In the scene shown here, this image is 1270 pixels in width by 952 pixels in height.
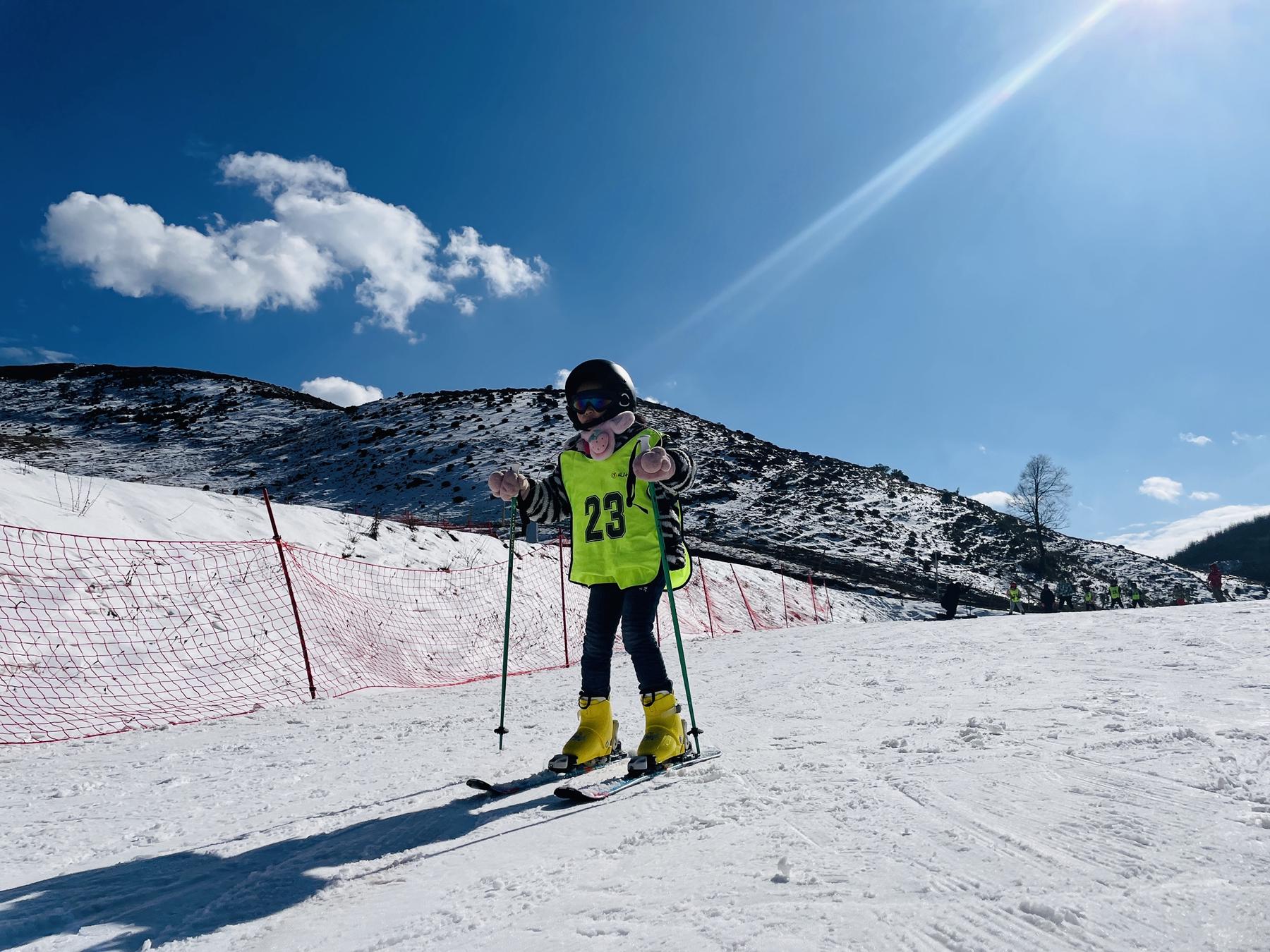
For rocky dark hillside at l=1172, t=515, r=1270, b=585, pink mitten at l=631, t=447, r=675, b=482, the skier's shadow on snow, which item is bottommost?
the skier's shadow on snow

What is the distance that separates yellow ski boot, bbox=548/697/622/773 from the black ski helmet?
4.64 feet

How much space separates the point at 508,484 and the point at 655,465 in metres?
0.87

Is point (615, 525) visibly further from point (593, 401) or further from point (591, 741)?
point (591, 741)

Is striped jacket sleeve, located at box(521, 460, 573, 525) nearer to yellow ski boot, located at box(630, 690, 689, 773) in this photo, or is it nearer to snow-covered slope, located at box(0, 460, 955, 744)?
yellow ski boot, located at box(630, 690, 689, 773)

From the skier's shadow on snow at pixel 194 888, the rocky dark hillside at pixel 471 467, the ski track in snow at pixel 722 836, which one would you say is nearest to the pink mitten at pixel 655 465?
the ski track in snow at pixel 722 836

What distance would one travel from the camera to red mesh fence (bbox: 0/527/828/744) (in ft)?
16.8

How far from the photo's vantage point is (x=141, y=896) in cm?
184

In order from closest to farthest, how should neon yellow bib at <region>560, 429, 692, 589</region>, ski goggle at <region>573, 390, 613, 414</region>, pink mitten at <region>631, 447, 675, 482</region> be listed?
pink mitten at <region>631, 447, 675, 482</region>, neon yellow bib at <region>560, 429, 692, 589</region>, ski goggle at <region>573, 390, 613, 414</region>

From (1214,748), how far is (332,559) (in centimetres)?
989

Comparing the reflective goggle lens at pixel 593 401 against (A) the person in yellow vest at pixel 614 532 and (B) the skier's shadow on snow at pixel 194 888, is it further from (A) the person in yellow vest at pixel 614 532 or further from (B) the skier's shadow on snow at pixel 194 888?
(B) the skier's shadow on snow at pixel 194 888

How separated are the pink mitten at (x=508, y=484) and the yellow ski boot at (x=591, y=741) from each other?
108 centimetres

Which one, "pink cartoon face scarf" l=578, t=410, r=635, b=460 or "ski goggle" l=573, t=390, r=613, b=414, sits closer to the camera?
"pink cartoon face scarf" l=578, t=410, r=635, b=460

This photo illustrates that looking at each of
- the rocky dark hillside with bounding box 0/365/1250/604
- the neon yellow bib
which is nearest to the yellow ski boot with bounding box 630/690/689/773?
the neon yellow bib

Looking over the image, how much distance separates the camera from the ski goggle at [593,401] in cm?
348
